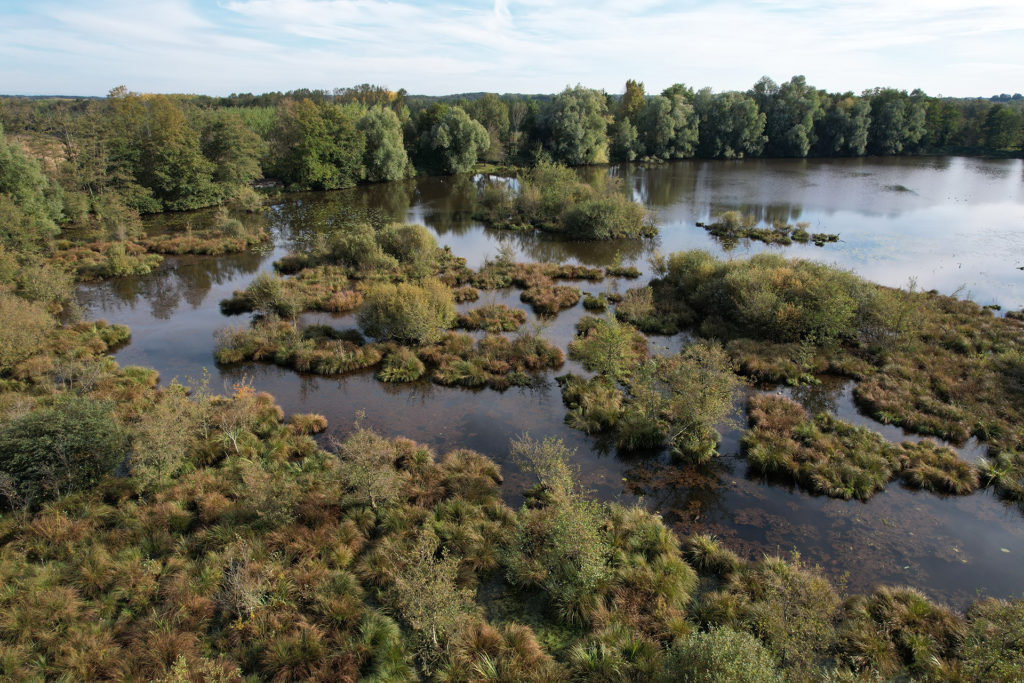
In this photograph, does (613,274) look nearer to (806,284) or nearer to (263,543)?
(806,284)

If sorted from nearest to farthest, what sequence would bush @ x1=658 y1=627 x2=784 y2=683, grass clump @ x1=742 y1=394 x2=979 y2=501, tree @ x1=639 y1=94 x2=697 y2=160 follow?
bush @ x1=658 y1=627 x2=784 y2=683 → grass clump @ x1=742 y1=394 x2=979 y2=501 → tree @ x1=639 y1=94 x2=697 y2=160

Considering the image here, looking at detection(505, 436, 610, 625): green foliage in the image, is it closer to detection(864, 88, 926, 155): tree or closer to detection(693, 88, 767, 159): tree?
detection(693, 88, 767, 159): tree

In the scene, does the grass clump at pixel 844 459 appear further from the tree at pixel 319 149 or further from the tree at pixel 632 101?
the tree at pixel 632 101

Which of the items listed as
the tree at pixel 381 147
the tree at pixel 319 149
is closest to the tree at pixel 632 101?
the tree at pixel 381 147

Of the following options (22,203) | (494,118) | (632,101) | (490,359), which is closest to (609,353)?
(490,359)

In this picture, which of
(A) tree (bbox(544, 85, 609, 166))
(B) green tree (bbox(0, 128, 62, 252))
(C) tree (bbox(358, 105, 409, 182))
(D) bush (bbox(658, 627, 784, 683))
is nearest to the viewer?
(D) bush (bbox(658, 627, 784, 683))

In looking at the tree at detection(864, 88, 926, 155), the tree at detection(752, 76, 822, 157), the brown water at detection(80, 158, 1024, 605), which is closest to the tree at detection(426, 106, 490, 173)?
the brown water at detection(80, 158, 1024, 605)
